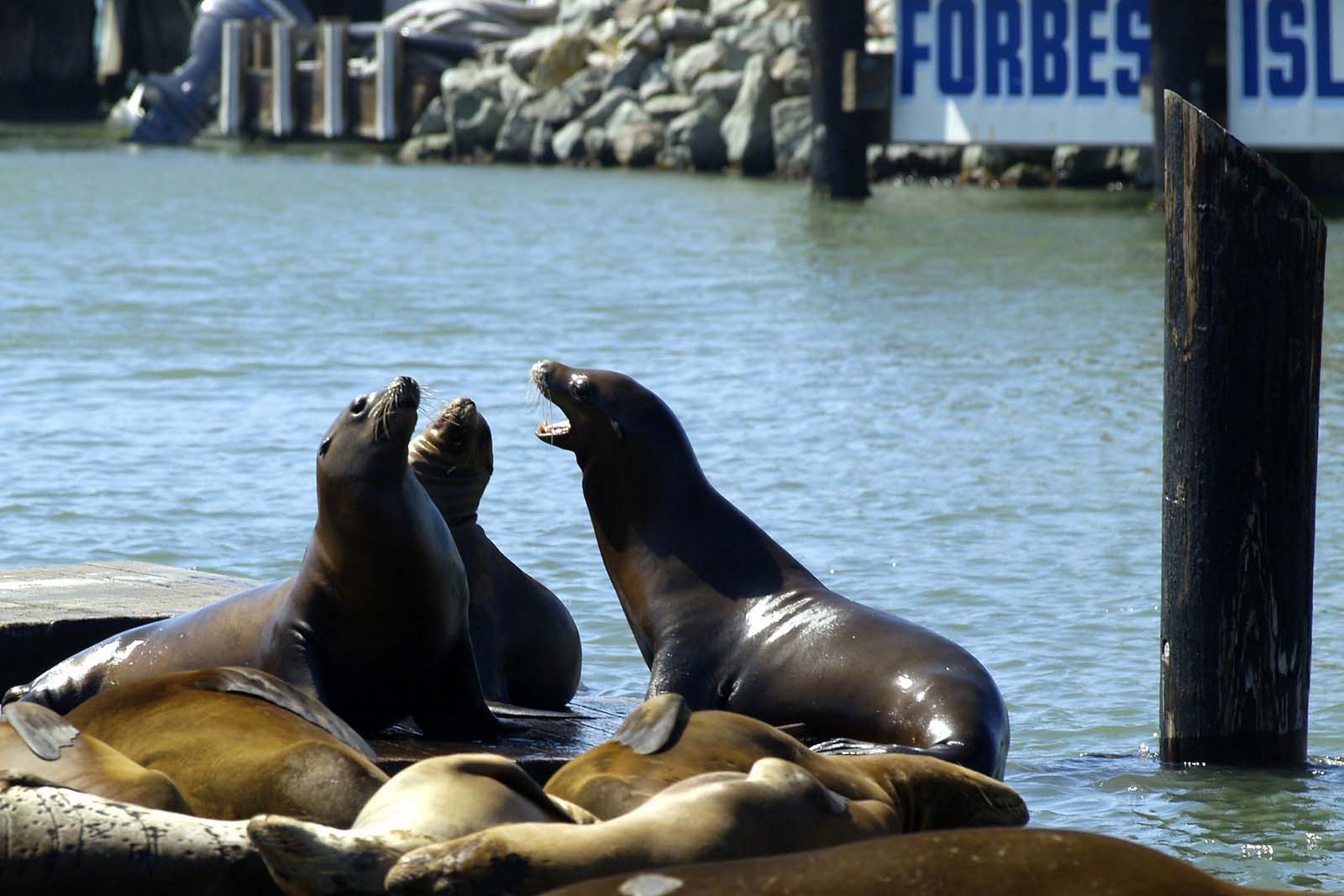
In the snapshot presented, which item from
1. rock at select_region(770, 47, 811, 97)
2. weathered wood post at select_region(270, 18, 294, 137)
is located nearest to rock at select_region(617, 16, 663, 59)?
rock at select_region(770, 47, 811, 97)

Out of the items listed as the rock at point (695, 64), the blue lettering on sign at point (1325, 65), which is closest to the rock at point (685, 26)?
the rock at point (695, 64)

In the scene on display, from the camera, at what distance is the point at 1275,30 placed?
59.3 feet

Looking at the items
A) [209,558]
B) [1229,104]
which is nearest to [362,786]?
[209,558]

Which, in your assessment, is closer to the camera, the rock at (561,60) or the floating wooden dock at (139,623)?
the floating wooden dock at (139,623)

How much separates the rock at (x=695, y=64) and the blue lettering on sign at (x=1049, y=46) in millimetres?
7761

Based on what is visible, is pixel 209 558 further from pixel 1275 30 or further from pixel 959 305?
pixel 1275 30

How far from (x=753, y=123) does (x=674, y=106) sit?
76.8 inches

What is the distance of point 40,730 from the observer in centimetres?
384

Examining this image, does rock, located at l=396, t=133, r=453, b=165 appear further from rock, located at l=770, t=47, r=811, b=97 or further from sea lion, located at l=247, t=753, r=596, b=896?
sea lion, located at l=247, t=753, r=596, b=896

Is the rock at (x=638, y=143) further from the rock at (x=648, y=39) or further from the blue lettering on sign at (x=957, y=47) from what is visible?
the blue lettering on sign at (x=957, y=47)

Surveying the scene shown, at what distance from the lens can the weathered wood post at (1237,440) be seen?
5094mm

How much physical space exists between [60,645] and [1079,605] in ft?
11.9

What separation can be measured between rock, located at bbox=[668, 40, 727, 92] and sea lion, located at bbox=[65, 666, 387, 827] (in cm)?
2308

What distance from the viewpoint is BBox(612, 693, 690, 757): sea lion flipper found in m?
3.92
